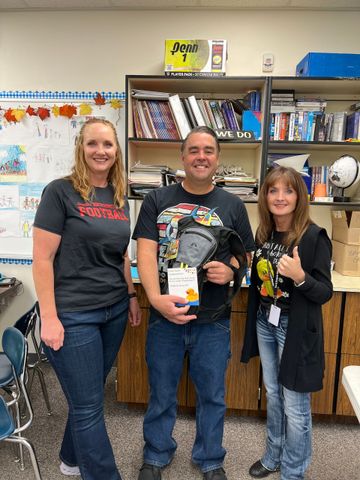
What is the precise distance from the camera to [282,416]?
161 centimetres

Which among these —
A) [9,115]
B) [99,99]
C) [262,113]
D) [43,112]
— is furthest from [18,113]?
[262,113]

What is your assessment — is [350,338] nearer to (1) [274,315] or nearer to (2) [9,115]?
(1) [274,315]

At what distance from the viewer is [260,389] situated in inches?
81.2

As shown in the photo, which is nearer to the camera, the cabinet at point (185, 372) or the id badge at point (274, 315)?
the id badge at point (274, 315)

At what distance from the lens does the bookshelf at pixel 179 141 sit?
7.21 feet

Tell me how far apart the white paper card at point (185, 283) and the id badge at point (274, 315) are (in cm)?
37

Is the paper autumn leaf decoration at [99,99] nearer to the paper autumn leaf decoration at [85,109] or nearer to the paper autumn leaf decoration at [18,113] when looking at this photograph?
the paper autumn leaf decoration at [85,109]

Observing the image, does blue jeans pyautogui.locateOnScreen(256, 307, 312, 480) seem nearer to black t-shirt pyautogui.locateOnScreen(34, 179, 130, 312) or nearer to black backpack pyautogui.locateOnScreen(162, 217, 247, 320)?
black backpack pyautogui.locateOnScreen(162, 217, 247, 320)

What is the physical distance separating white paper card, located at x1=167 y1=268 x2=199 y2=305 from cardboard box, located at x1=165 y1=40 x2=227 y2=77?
4.62 feet

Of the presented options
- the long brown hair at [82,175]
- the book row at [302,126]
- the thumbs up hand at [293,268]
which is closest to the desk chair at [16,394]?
the long brown hair at [82,175]

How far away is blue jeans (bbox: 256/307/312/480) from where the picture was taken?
4.78 ft

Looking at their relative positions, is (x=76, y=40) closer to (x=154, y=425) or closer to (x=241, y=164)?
(x=241, y=164)

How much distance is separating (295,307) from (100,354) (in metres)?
0.81

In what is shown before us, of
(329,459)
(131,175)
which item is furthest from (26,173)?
(329,459)
